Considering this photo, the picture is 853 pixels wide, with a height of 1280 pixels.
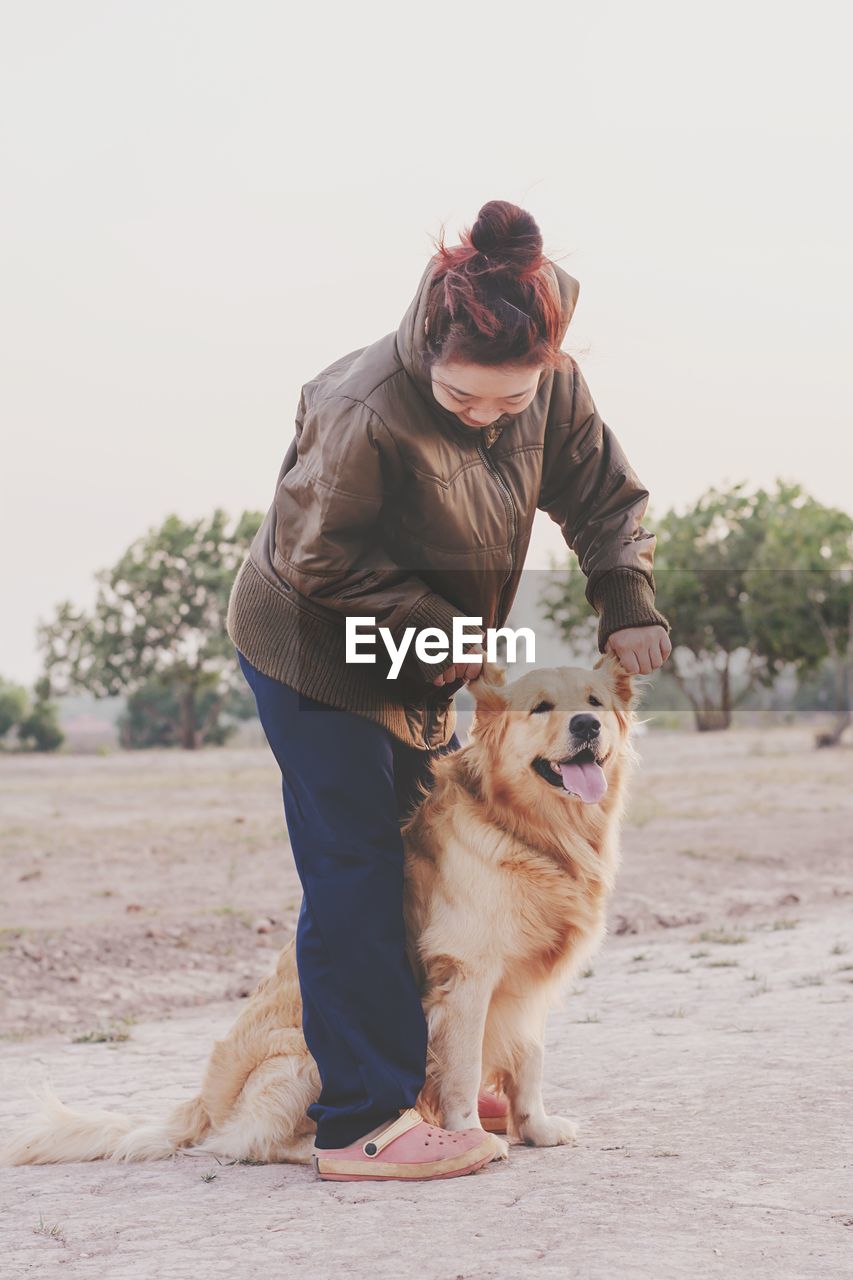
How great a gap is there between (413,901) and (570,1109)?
1.07 m

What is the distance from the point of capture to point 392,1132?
3654 mm

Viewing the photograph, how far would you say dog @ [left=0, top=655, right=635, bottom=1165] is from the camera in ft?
12.3

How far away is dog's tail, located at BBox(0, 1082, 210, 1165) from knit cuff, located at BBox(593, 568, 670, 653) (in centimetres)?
193

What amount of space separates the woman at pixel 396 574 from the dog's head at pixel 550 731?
12 cm

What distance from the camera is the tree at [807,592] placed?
37.1 m

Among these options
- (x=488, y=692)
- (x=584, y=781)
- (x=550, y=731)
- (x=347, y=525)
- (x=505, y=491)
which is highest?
(x=505, y=491)

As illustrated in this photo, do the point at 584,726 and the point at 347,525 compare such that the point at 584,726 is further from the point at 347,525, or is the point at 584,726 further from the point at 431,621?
the point at 347,525

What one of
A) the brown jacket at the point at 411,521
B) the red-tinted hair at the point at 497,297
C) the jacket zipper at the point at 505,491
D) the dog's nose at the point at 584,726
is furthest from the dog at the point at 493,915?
the red-tinted hair at the point at 497,297

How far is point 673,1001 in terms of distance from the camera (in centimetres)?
626

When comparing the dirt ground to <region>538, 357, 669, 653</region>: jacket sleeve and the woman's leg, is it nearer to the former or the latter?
the woman's leg

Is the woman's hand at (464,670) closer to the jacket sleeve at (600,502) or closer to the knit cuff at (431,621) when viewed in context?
the knit cuff at (431,621)

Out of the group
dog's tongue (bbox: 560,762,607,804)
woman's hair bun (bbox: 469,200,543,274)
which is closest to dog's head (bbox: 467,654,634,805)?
dog's tongue (bbox: 560,762,607,804)

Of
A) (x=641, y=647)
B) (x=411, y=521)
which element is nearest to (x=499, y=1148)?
(x=641, y=647)

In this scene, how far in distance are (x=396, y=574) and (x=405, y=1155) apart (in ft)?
5.12
